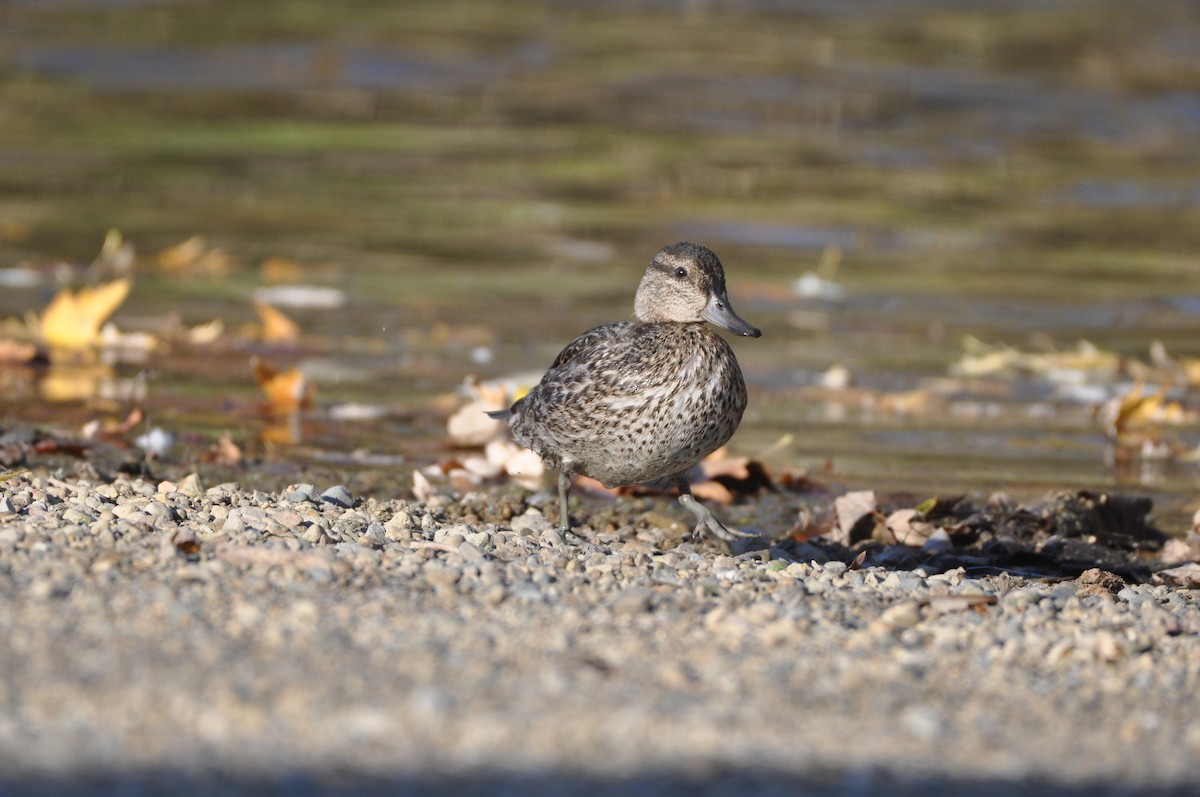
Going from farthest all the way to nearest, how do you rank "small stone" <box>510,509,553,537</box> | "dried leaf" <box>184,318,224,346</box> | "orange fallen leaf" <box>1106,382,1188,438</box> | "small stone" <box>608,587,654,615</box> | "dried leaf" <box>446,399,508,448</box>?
"dried leaf" <box>184,318,224,346</box> → "orange fallen leaf" <box>1106,382,1188,438</box> → "dried leaf" <box>446,399,508,448</box> → "small stone" <box>510,509,553,537</box> → "small stone" <box>608,587,654,615</box>

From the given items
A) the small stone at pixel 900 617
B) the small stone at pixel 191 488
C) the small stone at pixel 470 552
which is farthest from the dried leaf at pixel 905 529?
the small stone at pixel 191 488

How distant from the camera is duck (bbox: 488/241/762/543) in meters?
5.98

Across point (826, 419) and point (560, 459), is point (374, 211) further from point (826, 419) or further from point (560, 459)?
point (560, 459)

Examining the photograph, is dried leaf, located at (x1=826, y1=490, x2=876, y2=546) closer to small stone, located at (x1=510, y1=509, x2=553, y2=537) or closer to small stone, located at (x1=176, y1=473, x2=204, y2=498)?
small stone, located at (x1=510, y1=509, x2=553, y2=537)

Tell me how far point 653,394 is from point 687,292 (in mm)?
565

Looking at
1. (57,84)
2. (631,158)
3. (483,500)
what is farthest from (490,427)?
(57,84)

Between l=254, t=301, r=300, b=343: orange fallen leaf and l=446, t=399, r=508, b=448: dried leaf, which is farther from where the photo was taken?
l=254, t=301, r=300, b=343: orange fallen leaf

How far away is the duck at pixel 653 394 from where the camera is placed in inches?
235

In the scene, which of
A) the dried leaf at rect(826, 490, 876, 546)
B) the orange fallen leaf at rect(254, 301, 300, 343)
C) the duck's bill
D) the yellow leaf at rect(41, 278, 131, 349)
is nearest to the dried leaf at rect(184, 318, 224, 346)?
the orange fallen leaf at rect(254, 301, 300, 343)

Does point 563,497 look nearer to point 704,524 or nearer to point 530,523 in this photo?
point 530,523

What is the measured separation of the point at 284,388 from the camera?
7883 mm

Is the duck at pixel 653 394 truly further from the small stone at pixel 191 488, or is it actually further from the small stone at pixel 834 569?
the small stone at pixel 191 488

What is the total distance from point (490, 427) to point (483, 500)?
34.7 inches

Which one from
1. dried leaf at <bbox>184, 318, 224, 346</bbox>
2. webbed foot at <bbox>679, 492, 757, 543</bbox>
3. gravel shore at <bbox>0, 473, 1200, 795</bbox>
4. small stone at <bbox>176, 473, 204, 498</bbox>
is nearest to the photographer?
gravel shore at <bbox>0, 473, 1200, 795</bbox>
